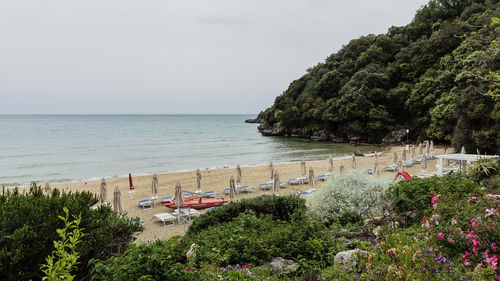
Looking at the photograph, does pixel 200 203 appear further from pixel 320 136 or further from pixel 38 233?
pixel 320 136

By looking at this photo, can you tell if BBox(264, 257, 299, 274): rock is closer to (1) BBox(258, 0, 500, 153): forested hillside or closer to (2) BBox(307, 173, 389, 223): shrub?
(2) BBox(307, 173, 389, 223): shrub

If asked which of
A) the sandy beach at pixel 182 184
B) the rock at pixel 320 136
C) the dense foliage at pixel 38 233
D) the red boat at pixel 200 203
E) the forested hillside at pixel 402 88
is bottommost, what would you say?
the sandy beach at pixel 182 184

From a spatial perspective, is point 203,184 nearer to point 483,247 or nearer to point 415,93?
point 483,247

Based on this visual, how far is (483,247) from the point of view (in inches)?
130

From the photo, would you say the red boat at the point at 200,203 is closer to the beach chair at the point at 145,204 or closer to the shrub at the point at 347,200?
the beach chair at the point at 145,204

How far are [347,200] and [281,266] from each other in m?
3.41

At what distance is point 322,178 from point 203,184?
7723 mm

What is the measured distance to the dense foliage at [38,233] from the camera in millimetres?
3561

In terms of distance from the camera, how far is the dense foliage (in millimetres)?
3561

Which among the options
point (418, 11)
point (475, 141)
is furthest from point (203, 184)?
point (418, 11)

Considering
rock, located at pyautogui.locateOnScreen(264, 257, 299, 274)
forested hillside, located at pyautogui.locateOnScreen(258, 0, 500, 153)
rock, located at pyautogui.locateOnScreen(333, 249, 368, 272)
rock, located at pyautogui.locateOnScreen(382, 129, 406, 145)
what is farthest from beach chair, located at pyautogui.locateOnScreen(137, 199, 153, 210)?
rock, located at pyautogui.locateOnScreen(382, 129, 406, 145)

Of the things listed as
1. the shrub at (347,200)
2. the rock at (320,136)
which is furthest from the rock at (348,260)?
the rock at (320,136)

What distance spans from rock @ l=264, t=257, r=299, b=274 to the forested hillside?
23812 mm

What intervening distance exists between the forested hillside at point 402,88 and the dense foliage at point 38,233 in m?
26.0
